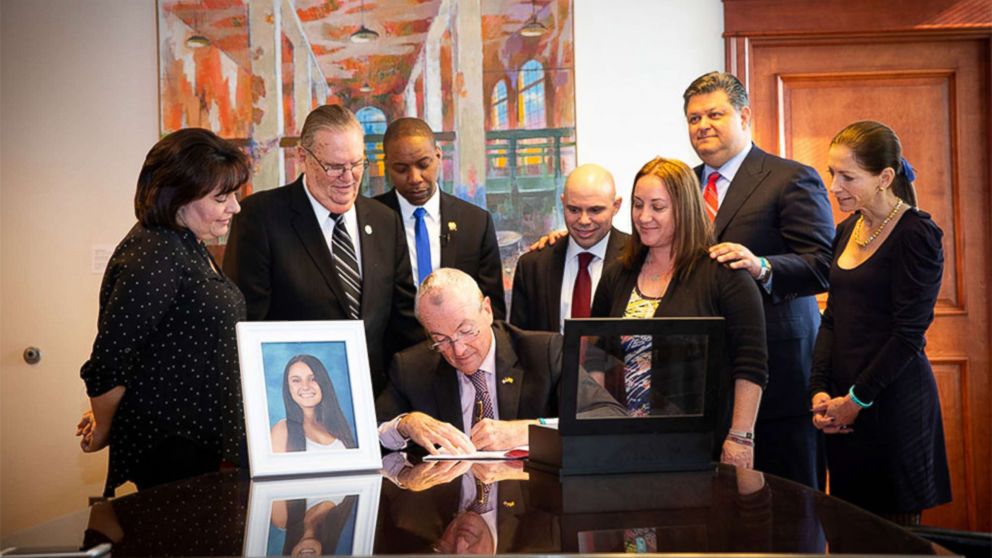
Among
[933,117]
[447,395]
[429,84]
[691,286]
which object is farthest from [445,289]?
[933,117]

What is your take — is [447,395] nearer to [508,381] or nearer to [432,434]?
[508,381]

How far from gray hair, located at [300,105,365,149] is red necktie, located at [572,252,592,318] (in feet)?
2.85

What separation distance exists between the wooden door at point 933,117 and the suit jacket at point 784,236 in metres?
1.46

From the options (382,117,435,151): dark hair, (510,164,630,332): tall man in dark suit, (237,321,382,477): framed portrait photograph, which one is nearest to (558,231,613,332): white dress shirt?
(510,164,630,332): tall man in dark suit

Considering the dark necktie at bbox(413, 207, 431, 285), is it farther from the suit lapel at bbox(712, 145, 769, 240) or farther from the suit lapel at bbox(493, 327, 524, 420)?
the suit lapel at bbox(712, 145, 769, 240)

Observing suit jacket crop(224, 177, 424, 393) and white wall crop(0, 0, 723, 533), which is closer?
suit jacket crop(224, 177, 424, 393)

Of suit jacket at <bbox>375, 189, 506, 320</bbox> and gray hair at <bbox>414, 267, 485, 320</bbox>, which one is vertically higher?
suit jacket at <bbox>375, 189, 506, 320</bbox>

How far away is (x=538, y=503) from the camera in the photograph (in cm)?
174

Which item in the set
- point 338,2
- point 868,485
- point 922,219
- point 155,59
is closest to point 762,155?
point 922,219

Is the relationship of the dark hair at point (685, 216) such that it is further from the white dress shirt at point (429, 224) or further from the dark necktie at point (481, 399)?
the white dress shirt at point (429, 224)

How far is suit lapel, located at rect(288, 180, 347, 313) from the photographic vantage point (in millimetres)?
3350

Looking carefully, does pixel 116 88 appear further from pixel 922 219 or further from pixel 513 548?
pixel 513 548

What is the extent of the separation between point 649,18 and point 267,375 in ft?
10.6

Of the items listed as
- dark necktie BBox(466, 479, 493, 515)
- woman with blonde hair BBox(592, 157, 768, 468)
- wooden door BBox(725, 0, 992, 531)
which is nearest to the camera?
dark necktie BBox(466, 479, 493, 515)
